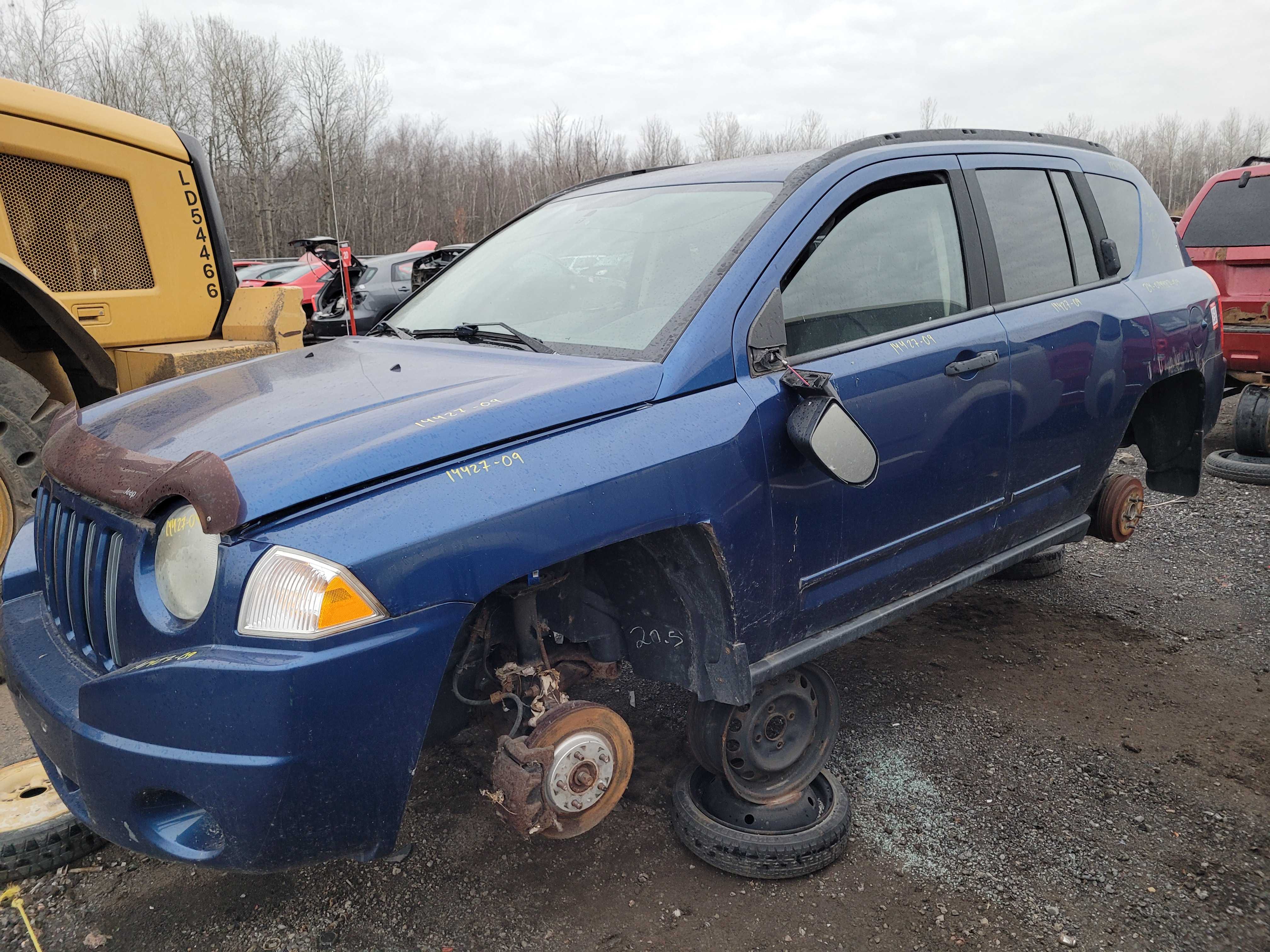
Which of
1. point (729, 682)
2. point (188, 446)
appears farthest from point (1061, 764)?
point (188, 446)

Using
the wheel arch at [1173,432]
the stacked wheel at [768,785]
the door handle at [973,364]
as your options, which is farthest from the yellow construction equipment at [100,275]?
the wheel arch at [1173,432]

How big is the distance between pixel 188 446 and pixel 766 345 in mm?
1437

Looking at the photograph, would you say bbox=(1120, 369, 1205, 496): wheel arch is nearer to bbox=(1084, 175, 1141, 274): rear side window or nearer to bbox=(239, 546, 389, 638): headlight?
bbox=(1084, 175, 1141, 274): rear side window

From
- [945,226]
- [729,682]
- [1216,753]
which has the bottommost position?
[1216,753]

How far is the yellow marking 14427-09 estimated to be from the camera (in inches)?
74.7

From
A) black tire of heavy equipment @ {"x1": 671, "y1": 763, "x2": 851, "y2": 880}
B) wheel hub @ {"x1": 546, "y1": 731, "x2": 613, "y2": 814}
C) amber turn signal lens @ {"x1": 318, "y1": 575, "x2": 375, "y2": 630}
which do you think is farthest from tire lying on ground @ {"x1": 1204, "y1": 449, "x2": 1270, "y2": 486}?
amber turn signal lens @ {"x1": 318, "y1": 575, "x2": 375, "y2": 630}

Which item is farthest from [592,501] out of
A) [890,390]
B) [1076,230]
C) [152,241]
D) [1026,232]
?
[152,241]

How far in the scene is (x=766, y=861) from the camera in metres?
2.49

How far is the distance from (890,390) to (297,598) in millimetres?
1706

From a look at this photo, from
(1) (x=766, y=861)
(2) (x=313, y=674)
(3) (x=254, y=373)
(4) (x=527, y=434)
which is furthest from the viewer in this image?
(3) (x=254, y=373)

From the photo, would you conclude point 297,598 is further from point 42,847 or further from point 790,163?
point 790,163

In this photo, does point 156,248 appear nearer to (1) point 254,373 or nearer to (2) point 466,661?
(1) point 254,373

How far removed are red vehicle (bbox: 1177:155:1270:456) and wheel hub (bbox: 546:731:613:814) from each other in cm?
606

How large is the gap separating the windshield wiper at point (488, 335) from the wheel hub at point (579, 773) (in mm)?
1039
